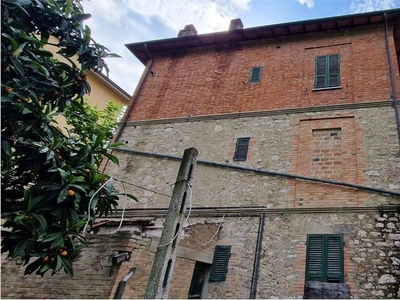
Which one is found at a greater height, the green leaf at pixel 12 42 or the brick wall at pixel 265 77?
the brick wall at pixel 265 77

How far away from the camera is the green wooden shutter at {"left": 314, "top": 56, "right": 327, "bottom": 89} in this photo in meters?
9.51

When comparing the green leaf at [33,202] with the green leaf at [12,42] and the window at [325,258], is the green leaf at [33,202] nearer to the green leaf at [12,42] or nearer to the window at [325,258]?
the green leaf at [12,42]

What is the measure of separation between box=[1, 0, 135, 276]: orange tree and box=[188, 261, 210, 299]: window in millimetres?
3263

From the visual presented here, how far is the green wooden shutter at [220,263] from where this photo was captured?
690 cm

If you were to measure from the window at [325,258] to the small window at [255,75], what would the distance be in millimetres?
5562

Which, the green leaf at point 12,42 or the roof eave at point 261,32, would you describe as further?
the roof eave at point 261,32

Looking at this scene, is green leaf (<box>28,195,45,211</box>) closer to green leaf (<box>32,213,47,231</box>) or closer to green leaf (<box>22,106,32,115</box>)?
green leaf (<box>32,213,47,231</box>)

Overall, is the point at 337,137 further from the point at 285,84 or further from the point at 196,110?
the point at 196,110

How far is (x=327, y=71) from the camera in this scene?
9.67 meters

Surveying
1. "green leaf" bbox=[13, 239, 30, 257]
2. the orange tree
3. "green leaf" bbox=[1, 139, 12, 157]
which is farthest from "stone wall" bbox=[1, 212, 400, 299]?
"green leaf" bbox=[1, 139, 12, 157]

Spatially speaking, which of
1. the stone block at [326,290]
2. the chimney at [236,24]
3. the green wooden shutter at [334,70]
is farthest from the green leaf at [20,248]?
the chimney at [236,24]

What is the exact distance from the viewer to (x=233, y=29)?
1172cm

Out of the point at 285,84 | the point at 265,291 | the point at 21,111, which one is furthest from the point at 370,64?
the point at 21,111

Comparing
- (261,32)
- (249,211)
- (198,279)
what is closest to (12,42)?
(198,279)
